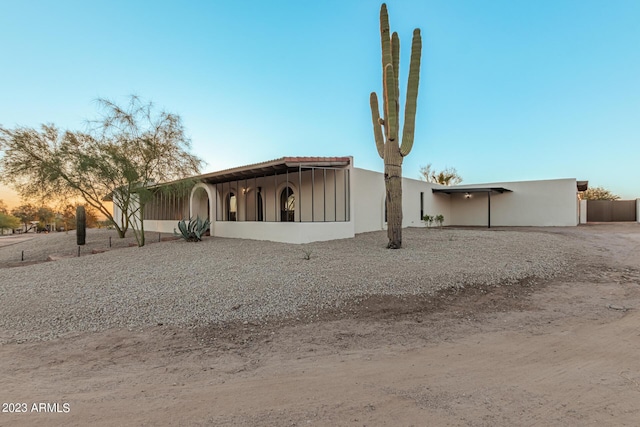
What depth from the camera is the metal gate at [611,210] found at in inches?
1019

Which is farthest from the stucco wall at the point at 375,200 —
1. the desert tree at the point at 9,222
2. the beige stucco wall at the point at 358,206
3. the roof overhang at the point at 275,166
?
the desert tree at the point at 9,222

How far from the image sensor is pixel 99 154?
458 inches

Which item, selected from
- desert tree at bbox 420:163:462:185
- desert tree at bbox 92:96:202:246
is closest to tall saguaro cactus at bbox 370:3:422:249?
desert tree at bbox 92:96:202:246

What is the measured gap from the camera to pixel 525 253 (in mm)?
9469

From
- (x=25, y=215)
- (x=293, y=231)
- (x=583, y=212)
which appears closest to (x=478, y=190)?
(x=583, y=212)

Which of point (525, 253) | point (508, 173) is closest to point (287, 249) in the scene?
point (525, 253)

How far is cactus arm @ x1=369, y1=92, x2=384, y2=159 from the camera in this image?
1023cm

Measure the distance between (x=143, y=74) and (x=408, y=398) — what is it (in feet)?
46.8

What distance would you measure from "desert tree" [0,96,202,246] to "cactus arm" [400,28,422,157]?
886 centimetres

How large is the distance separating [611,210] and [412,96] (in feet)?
92.3

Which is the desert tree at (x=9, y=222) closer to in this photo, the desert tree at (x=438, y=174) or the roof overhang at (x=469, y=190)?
the roof overhang at (x=469, y=190)

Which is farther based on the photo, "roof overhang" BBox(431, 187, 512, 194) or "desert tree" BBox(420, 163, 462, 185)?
"desert tree" BBox(420, 163, 462, 185)

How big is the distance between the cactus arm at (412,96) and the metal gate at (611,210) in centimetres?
2706

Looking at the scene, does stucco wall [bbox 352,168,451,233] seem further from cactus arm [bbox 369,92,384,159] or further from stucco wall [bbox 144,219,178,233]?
stucco wall [bbox 144,219,178,233]
